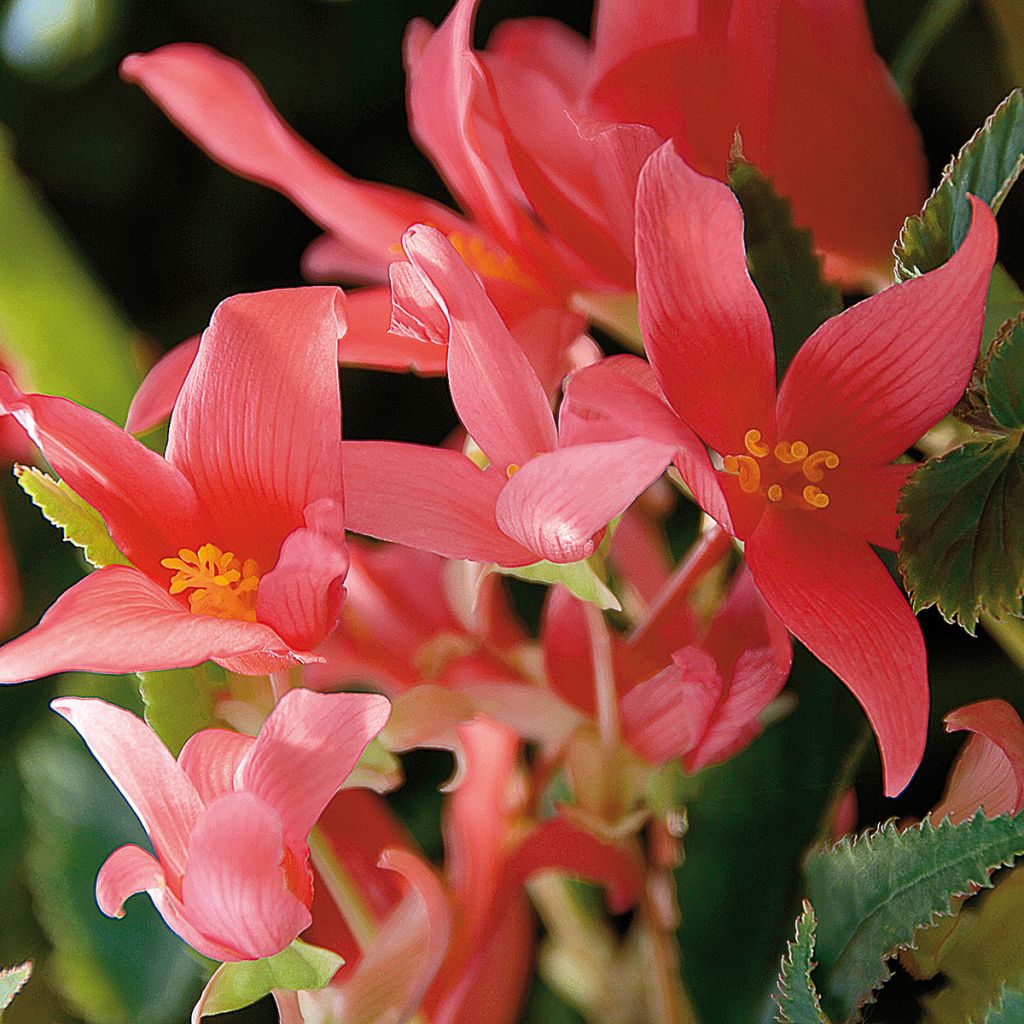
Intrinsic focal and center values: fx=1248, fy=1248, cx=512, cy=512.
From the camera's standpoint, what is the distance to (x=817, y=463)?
0.81ft

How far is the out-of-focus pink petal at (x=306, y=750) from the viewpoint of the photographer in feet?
0.72

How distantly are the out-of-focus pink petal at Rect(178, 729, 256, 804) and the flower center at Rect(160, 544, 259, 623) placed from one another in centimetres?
2

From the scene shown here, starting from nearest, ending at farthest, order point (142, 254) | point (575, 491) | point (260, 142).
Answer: point (575, 491)
point (260, 142)
point (142, 254)

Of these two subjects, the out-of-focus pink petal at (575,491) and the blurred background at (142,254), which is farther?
the blurred background at (142,254)

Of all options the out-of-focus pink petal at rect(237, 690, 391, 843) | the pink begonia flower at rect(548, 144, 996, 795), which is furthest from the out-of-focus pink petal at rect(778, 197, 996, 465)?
the out-of-focus pink petal at rect(237, 690, 391, 843)

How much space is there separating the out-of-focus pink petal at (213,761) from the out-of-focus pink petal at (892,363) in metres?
0.12

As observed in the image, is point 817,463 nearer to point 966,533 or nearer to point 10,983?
point 966,533

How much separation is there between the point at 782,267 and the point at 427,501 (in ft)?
0.30

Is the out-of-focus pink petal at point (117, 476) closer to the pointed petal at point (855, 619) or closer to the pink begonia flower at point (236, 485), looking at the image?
the pink begonia flower at point (236, 485)

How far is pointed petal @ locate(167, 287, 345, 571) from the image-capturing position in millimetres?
236

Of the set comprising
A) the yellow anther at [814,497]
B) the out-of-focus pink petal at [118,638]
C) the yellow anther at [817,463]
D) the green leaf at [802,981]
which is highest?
the out-of-focus pink petal at [118,638]

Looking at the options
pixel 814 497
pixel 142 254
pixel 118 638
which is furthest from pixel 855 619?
pixel 142 254

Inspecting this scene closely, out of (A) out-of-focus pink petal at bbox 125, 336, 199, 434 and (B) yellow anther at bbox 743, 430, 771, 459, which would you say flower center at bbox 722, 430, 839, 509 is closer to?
(B) yellow anther at bbox 743, 430, 771, 459

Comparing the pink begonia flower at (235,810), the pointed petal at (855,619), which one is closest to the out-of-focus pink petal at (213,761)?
the pink begonia flower at (235,810)
